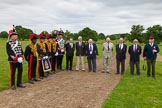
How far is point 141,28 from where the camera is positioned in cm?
9212

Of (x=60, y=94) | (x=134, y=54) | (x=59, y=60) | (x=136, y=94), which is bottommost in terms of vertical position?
(x=136, y=94)

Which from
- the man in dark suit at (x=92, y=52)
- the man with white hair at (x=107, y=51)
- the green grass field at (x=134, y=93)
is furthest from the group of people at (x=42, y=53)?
the green grass field at (x=134, y=93)

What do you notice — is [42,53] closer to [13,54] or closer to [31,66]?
[31,66]

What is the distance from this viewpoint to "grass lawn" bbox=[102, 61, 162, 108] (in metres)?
9.18

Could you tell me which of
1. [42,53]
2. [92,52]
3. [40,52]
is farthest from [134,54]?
[40,52]

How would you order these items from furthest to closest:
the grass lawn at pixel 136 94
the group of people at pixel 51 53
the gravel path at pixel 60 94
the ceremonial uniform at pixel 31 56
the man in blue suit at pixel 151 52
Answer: the man in blue suit at pixel 151 52 → the ceremonial uniform at pixel 31 56 → the group of people at pixel 51 53 → the grass lawn at pixel 136 94 → the gravel path at pixel 60 94

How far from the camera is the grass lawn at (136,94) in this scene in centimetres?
918

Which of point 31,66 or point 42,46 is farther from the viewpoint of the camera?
point 42,46

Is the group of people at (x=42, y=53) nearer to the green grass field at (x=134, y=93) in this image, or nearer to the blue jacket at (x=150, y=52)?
the green grass field at (x=134, y=93)

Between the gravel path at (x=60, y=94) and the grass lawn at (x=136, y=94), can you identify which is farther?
the grass lawn at (x=136, y=94)

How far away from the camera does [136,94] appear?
35.1 ft

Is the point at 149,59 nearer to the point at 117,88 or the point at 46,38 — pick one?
the point at 117,88

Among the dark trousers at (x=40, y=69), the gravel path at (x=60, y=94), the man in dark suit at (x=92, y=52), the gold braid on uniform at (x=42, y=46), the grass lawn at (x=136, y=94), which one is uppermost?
the gold braid on uniform at (x=42, y=46)

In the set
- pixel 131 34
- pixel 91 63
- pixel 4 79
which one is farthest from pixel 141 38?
pixel 4 79
